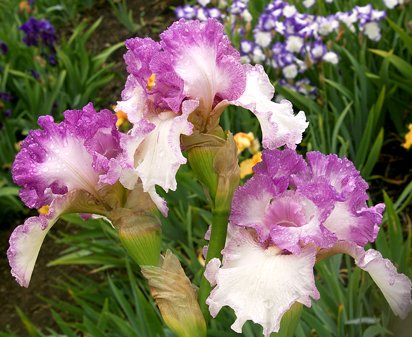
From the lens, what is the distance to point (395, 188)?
261 cm

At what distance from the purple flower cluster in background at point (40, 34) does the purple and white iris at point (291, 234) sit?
292 centimetres

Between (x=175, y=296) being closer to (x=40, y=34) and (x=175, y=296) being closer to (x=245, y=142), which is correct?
(x=245, y=142)

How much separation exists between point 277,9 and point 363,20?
0.39 metres

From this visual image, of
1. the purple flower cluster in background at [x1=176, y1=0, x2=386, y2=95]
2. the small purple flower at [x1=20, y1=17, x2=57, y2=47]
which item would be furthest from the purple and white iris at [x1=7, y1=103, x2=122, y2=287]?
the small purple flower at [x1=20, y1=17, x2=57, y2=47]

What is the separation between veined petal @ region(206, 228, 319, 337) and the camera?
715 mm

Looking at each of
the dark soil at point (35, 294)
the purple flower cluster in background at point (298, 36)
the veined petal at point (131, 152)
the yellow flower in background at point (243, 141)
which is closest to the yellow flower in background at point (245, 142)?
the yellow flower in background at point (243, 141)

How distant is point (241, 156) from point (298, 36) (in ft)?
1.94

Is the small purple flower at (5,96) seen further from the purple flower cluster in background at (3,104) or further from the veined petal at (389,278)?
the veined petal at (389,278)

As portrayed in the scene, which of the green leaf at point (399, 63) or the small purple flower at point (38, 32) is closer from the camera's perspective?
the green leaf at point (399, 63)

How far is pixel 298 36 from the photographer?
274 centimetres

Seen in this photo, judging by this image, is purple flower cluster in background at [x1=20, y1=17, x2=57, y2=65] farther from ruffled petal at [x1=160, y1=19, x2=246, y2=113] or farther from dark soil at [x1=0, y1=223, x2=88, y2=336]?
ruffled petal at [x1=160, y1=19, x2=246, y2=113]

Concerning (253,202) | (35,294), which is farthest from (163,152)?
(35,294)

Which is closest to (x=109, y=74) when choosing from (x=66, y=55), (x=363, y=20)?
(x=66, y=55)

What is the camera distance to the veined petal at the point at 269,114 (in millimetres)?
768
